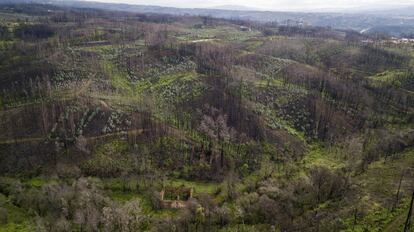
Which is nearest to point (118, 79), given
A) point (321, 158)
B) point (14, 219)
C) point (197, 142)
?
point (197, 142)

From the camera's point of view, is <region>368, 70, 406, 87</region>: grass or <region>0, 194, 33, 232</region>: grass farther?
<region>368, 70, 406, 87</region>: grass

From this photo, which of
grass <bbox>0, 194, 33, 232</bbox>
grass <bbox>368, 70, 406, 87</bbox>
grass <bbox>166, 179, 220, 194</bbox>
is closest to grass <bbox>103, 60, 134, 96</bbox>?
grass <bbox>166, 179, 220, 194</bbox>

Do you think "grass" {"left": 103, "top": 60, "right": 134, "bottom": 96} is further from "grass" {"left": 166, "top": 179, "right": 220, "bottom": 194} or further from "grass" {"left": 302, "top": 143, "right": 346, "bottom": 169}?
"grass" {"left": 302, "top": 143, "right": 346, "bottom": 169}

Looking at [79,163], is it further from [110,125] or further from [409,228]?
[409,228]

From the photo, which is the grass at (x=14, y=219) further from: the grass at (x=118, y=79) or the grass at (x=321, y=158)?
the grass at (x=321, y=158)

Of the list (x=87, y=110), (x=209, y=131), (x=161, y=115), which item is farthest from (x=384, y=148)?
(x=87, y=110)

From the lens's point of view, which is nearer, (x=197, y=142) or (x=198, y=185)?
(x=198, y=185)

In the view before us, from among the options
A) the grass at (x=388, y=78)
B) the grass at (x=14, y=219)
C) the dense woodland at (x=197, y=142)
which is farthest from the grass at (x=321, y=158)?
the grass at (x=388, y=78)

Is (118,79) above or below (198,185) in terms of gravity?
above

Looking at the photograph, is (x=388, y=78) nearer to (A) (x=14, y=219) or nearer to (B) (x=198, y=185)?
(B) (x=198, y=185)
